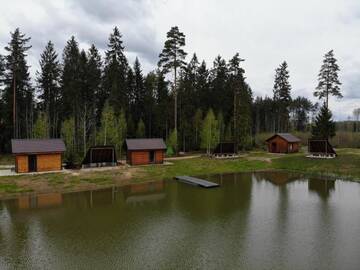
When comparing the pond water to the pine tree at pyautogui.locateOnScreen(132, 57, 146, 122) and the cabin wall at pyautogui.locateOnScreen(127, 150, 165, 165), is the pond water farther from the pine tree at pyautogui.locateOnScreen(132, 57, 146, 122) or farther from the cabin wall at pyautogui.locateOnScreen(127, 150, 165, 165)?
the pine tree at pyautogui.locateOnScreen(132, 57, 146, 122)

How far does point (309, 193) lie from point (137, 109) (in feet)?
106

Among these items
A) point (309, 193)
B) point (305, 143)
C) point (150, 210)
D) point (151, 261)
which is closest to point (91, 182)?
point (150, 210)

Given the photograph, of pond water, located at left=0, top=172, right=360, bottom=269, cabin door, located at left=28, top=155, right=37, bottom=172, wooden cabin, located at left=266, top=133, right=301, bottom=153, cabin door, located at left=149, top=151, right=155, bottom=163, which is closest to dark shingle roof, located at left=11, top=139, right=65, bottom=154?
cabin door, located at left=28, top=155, right=37, bottom=172

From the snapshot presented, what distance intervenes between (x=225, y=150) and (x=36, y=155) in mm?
22917

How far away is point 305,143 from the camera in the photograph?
51.2 m

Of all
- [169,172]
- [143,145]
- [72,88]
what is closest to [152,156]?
[143,145]

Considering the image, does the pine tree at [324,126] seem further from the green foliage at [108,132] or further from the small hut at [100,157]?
the small hut at [100,157]

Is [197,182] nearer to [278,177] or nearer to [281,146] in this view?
[278,177]

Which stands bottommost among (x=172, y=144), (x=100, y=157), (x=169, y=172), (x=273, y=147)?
(x=169, y=172)

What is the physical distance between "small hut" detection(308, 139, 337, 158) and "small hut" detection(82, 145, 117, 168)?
24.1 meters

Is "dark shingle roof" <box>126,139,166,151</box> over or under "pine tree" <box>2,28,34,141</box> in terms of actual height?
under

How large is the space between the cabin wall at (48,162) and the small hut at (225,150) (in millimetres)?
19380

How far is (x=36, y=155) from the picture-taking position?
2536 cm

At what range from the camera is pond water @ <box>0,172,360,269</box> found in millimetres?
9672
